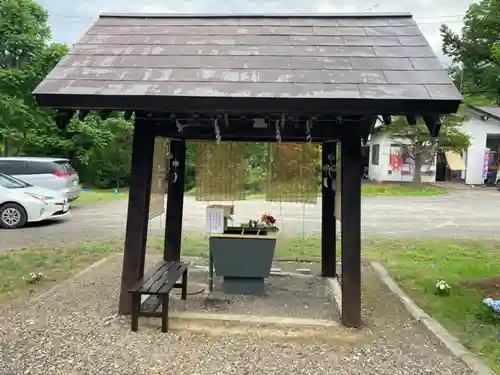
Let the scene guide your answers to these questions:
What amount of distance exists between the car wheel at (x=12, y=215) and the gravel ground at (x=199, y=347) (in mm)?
7015

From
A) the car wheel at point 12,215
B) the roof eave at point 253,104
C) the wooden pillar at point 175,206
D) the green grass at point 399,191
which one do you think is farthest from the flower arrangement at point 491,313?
the green grass at point 399,191

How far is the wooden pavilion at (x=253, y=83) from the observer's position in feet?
13.1

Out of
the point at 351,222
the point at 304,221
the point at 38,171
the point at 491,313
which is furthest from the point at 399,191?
the point at 351,222

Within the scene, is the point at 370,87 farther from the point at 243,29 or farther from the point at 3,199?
the point at 3,199

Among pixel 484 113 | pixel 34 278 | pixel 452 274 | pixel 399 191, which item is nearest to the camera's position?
pixel 34 278

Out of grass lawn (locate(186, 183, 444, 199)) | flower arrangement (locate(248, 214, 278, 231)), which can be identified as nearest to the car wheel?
flower arrangement (locate(248, 214, 278, 231))

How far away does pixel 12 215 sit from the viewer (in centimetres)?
1152

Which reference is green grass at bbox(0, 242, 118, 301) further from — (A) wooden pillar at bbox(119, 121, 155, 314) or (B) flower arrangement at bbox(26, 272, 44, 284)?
(A) wooden pillar at bbox(119, 121, 155, 314)

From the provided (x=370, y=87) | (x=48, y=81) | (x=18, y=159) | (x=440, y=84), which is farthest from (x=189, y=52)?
(x=18, y=159)

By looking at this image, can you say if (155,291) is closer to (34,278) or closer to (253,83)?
(253,83)

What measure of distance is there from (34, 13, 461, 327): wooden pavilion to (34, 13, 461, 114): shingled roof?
0.03 ft

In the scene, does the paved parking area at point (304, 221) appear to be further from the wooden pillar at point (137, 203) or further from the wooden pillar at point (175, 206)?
the wooden pillar at point (137, 203)

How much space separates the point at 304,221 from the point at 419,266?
19.2ft

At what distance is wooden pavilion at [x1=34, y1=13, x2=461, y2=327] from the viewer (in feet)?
13.1
